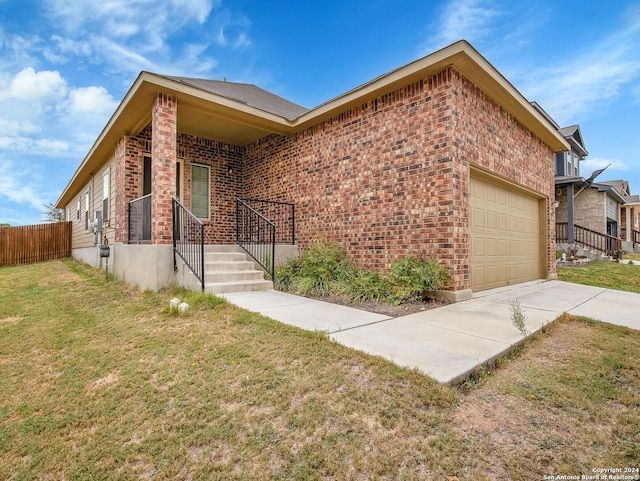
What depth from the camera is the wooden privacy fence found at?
518 inches

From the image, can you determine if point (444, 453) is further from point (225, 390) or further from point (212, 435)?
point (225, 390)

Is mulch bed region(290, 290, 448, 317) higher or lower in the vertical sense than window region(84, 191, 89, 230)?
lower

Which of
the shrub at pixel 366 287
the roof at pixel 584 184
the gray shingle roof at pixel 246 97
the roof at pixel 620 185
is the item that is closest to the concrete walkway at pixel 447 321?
the shrub at pixel 366 287

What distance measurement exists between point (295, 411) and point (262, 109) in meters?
6.53

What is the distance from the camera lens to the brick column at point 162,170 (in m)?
5.70

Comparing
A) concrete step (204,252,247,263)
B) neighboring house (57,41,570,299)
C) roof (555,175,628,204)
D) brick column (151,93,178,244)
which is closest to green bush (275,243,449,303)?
neighboring house (57,41,570,299)

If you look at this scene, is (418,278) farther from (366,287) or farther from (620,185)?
(620,185)

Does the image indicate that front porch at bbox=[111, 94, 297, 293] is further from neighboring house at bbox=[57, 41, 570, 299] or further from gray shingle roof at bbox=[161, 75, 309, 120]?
gray shingle roof at bbox=[161, 75, 309, 120]

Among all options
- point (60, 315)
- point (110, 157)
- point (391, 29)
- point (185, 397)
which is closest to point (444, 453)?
point (185, 397)

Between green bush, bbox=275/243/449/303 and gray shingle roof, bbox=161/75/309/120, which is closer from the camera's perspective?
green bush, bbox=275/243/449/303

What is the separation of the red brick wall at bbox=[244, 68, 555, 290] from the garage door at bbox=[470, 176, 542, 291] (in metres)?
0.44

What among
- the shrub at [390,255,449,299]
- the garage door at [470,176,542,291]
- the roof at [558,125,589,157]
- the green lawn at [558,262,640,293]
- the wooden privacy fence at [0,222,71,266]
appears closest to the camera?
the shrub at [390,255,449,299]

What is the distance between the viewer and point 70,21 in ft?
30.8

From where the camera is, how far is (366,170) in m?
6.19
